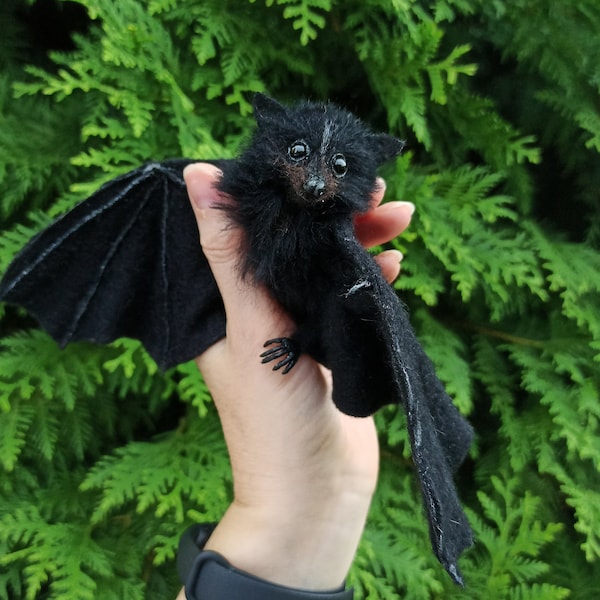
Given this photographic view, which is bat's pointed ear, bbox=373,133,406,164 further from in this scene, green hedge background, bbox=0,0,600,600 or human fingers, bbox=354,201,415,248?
green hedge background, bbox=0,0,600,600

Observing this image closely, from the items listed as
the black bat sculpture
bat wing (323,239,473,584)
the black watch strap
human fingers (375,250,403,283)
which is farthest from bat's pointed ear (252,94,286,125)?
the black watch strap

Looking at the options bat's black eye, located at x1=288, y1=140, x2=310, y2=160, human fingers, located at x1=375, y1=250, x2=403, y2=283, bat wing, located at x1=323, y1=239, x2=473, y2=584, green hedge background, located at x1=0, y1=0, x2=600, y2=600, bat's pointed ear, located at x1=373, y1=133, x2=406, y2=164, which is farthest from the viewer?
green hedge background, located at x1=0, y1=0, x2=600, y2=600

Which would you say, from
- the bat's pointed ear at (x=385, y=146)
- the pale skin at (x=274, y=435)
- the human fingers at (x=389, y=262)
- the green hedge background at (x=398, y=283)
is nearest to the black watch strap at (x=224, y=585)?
the pale skin at (x=274, y=435)

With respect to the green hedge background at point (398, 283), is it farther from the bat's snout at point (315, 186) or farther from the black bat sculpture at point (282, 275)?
the bat's snout at point (315, 186)

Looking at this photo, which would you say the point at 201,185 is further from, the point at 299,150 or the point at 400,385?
the point at 400,385

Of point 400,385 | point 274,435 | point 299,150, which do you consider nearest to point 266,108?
point 299,150

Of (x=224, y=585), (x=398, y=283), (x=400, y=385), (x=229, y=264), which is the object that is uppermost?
(x=400, y=385)
